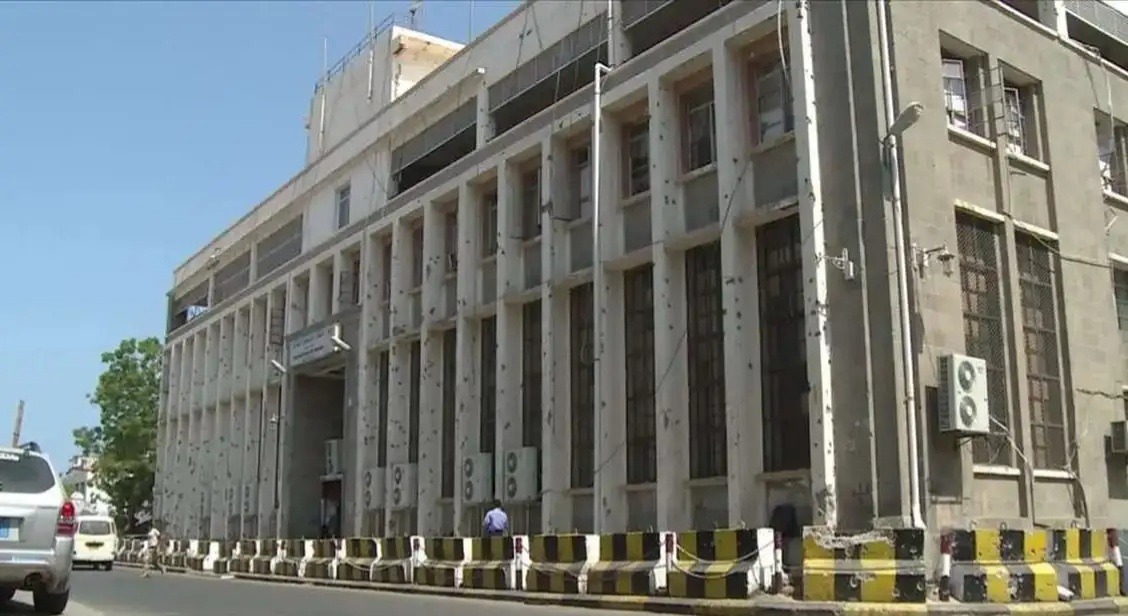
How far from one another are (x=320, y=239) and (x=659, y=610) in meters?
21.3

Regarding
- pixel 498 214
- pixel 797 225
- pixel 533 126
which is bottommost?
pixel 797 225

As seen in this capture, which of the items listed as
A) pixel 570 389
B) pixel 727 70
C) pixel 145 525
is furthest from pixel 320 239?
pixel 145 525

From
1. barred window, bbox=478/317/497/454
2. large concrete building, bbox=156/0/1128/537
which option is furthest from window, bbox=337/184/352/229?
barred window, bbox=478/317/497/454

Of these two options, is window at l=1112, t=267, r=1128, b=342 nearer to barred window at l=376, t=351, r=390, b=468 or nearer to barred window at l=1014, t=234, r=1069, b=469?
barred window at l=1014, t=234, r=1069, b=469

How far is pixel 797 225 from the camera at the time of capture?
16.3 meters

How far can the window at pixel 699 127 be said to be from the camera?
60.1 feet

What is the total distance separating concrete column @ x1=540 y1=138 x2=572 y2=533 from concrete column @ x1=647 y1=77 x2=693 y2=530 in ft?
10.0

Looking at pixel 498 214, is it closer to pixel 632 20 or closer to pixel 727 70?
pixel 632 20

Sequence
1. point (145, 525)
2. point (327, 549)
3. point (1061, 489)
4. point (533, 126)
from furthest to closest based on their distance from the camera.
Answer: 1. point (145, 525)
2. point (327, 549)
3. point (533, 126)
4. point (1061, 489)

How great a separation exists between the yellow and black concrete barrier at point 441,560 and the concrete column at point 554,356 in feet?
5.38

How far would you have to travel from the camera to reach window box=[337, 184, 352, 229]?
3145 centimetres

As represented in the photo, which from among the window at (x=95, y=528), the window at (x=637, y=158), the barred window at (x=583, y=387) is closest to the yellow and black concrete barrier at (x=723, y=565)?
the barred window at (x=583, y=387)

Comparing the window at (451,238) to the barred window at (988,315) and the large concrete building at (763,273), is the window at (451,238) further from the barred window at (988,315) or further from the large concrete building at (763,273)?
the barred window at (988,315)

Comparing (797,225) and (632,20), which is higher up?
(632,20)
